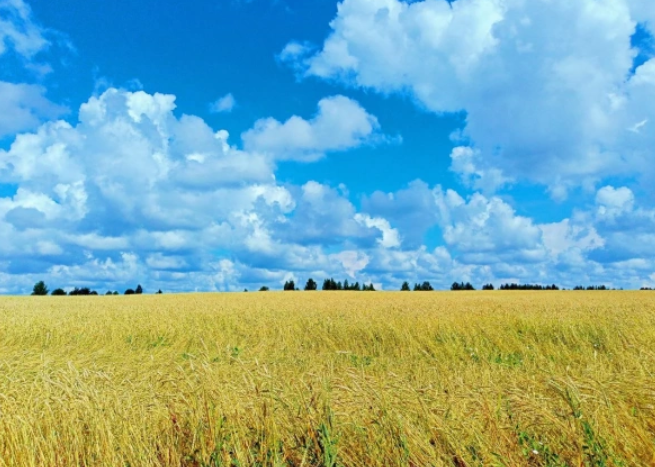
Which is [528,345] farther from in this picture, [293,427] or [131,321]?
[131,321]

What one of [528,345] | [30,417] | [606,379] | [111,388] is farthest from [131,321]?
[606,379]

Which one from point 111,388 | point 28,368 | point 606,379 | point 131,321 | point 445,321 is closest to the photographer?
point 606,379

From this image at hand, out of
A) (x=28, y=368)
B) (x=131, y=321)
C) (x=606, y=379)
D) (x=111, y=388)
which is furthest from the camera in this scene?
(x=131, y=321)

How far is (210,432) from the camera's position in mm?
5539

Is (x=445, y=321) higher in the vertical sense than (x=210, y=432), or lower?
higher

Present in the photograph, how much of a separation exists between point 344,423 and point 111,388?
4.15 meters

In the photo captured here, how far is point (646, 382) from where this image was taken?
6301 mm

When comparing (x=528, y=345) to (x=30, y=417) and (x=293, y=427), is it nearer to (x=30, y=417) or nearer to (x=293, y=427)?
(x=293, y=427)

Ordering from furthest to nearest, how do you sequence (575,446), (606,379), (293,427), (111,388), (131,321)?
(131,321) < (111,388) < (606,379) < (293,427) < (575,446)

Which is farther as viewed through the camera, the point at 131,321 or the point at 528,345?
the point at 131,321

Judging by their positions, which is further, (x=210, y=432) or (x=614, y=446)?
(x=210, y=432)

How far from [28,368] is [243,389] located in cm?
587

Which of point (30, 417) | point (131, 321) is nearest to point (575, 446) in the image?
point (30, 417)

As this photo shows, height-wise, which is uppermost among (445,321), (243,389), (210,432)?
(445,321)
